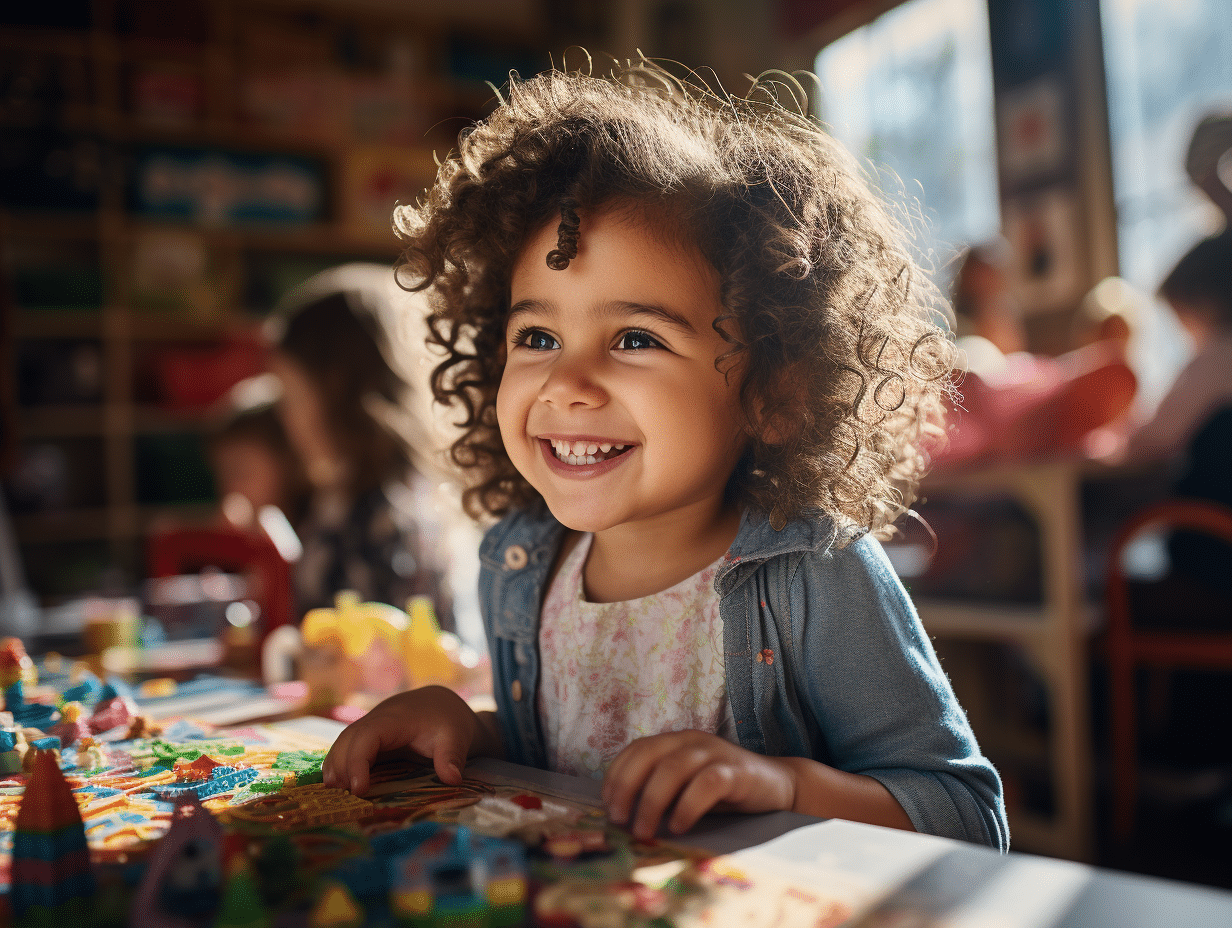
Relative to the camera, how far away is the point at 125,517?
12.1ft

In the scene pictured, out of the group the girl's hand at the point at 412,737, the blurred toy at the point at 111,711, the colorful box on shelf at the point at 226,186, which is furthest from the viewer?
the colorful box on shelf at the point at 226,186

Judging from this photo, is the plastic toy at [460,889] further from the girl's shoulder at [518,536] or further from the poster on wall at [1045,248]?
the poster on wall at [1045,248]

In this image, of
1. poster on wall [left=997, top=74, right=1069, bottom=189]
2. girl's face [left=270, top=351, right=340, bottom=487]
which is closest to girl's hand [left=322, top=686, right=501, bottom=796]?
girl's face [left=270, top=351, right=340, bottom=487]

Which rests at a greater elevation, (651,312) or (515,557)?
(651,312)

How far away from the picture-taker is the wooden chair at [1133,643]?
5.67ft

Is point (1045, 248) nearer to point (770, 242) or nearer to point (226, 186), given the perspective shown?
point (770, 242)

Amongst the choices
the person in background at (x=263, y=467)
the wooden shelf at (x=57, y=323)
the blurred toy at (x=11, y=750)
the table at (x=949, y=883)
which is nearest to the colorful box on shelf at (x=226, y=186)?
the wooden shelf at (x=57, y=323)

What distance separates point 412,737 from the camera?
2.05 feet

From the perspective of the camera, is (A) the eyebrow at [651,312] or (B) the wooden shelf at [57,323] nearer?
(A) the eyebrow at [651,312]

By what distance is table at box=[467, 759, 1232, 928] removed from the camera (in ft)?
1.17

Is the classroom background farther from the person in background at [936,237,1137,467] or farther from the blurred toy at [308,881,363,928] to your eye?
the blurred toy at [308,881,363,928]

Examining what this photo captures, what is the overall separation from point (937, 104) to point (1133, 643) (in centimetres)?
217

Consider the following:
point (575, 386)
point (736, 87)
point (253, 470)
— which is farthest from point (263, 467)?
point (575, 386)

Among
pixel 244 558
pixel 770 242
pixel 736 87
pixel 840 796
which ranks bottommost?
pixel 840 796
